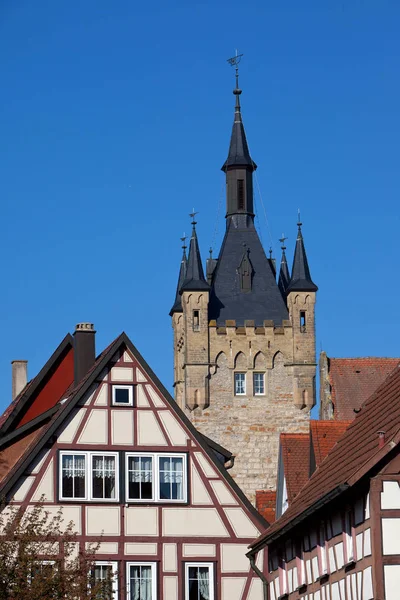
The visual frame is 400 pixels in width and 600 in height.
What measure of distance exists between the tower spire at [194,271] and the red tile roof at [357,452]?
172 ft

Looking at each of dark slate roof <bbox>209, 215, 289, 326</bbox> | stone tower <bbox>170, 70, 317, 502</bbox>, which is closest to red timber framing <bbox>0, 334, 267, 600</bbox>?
stone tower <bbox>170, 70, 317, 502</bbox>

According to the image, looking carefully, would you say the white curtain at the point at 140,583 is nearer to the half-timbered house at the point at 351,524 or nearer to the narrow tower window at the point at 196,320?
the half-timbered house at the point at 351,524

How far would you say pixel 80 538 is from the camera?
30531mm

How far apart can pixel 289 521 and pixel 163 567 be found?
230 inches

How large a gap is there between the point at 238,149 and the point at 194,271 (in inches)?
359

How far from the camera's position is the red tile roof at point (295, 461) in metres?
33.1

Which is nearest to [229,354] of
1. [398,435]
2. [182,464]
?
[182,464]

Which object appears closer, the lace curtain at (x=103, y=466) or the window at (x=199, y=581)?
the window at (x=199, y=581)

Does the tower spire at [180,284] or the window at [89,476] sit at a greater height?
the tower spire at [180,284]

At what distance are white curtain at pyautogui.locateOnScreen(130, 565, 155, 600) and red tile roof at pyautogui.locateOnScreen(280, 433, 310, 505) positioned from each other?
336 cm

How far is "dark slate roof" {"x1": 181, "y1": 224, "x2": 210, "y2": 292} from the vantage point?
8069cm

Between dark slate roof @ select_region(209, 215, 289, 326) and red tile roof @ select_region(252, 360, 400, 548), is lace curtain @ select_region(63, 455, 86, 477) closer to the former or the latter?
red tile roof @ select_region(252, 360, 400, 548)

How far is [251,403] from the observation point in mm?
78312

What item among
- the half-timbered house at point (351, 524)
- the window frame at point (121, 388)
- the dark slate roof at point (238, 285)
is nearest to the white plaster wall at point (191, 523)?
the half-timbered house at point (351, 524)
